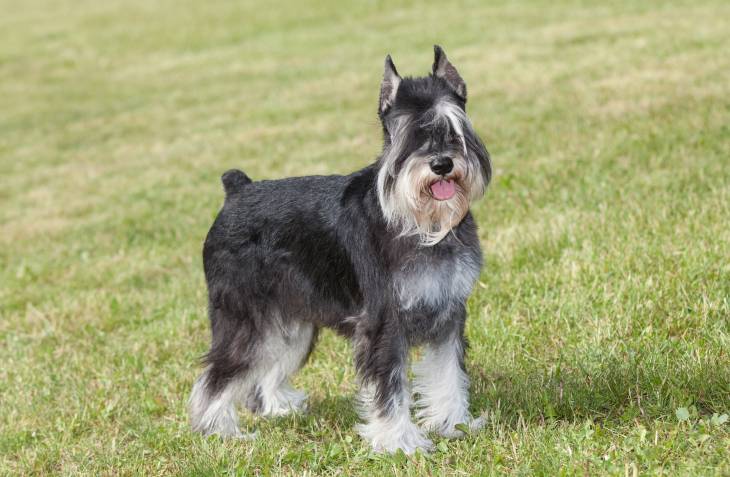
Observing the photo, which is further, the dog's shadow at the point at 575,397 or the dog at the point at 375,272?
the dog's shadow at the point at 575,397

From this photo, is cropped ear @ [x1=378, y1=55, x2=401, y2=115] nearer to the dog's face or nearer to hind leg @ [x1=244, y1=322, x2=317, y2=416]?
the dog's face

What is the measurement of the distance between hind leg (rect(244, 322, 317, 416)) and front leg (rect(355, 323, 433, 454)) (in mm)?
801

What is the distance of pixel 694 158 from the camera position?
961cm

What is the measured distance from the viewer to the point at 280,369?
5.74 m

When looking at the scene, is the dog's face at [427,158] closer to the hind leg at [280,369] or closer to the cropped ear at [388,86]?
the cropped ear at [388,86]

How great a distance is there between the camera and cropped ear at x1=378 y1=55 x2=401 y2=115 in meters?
4.70

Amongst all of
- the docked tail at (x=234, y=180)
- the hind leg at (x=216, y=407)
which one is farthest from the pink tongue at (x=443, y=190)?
the hind leg at (x=216, y=407)

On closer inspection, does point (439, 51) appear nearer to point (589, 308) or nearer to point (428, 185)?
point (428, 185)

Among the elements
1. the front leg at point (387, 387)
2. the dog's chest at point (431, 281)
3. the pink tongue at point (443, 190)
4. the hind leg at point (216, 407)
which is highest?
the pink tongue at point (443, 190)

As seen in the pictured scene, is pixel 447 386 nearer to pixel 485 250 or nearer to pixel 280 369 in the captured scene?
pixel 280 369

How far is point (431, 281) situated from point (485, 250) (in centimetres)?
338

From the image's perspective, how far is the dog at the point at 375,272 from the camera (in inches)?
177

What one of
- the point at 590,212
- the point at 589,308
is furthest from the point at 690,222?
the point at 589,308

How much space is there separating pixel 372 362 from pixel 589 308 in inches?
83.8
